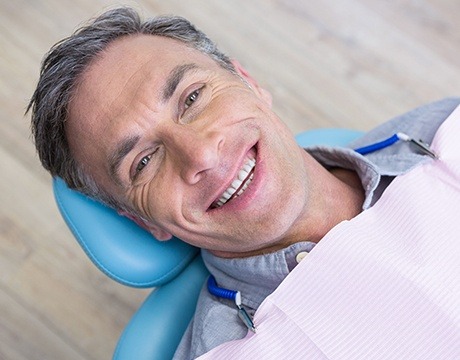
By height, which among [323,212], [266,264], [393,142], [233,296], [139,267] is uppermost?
[393,142]

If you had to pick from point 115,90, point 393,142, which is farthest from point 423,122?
point 115,90

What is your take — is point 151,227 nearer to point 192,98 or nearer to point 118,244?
point 118,244

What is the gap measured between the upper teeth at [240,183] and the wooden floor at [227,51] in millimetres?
802

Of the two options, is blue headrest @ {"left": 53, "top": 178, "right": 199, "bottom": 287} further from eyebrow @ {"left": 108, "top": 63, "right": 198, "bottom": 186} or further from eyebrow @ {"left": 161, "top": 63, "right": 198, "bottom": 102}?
eyebrow @ {"left": 161, "top": 63, "right": 198, "bottom": 102}

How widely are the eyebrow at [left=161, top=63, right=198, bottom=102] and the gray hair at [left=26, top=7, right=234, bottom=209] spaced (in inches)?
4.7

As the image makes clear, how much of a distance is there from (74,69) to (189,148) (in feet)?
0.95

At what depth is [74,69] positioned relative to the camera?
3.80 feet

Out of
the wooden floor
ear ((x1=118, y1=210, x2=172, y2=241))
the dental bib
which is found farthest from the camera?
the wooden floor

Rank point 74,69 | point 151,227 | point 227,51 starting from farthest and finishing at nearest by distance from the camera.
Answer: point 227,51, point 151,227, point 74,69

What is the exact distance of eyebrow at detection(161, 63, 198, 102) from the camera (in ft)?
3.61

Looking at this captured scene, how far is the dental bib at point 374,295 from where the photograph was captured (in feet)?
3.38

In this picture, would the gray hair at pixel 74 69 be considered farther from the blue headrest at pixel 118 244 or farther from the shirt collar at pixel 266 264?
the shirt collar at pixel 266 264

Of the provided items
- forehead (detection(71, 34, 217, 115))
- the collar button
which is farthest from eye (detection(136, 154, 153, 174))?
the collar button

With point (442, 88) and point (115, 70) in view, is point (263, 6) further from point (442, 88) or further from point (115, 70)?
point (115, 70)
